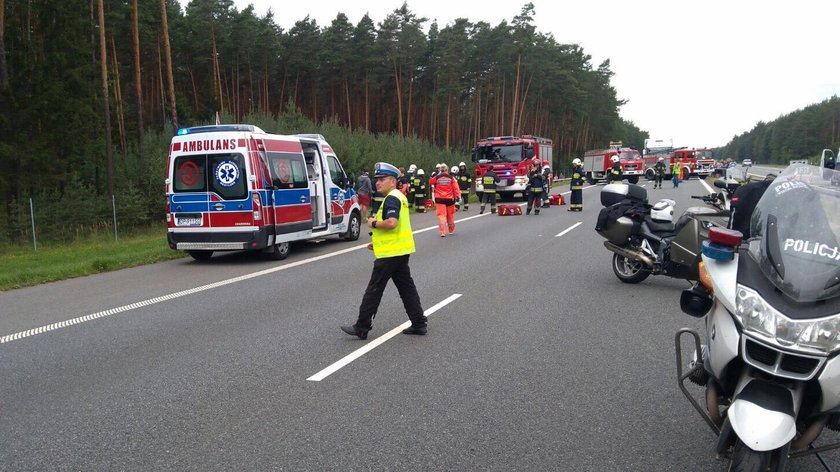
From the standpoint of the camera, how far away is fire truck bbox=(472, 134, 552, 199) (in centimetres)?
2872

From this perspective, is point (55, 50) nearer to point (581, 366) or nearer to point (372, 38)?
point (581, 366)

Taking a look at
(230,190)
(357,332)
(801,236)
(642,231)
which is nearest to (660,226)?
(642,231)

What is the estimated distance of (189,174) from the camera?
12148 mm

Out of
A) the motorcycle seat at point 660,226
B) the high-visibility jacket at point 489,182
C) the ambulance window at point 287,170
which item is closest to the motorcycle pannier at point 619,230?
the motorcycle seat at point 660,226

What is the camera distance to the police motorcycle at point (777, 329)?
292cm

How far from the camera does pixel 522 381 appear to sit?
5059 mm

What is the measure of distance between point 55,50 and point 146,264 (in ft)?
59.5

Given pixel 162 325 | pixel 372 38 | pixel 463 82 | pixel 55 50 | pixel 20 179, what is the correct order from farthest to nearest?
pixel 463 82, pixel 372 38, pixel 55 50, pixel 20 179, pixel 162 325

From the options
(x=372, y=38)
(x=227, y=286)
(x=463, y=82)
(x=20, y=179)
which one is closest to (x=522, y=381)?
(x=227, y=286)

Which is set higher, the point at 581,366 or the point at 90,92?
the point at 90,92

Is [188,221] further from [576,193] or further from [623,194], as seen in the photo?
[576,193]

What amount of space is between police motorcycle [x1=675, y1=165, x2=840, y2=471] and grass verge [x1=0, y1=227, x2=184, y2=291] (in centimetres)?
1077

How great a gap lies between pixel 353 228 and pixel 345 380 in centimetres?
1110

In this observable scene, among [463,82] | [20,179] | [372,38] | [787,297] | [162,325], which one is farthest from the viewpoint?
[463,82]
